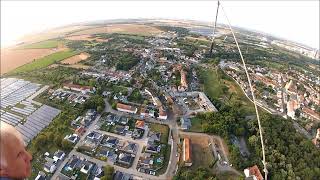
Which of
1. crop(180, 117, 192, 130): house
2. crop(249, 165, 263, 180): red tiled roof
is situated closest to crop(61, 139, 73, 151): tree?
crop(180, 117, 192, 130): house

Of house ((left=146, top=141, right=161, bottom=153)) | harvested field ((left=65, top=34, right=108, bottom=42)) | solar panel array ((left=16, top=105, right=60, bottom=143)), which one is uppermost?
harvested field ((left=65, top=34, right=108, bottom=42))

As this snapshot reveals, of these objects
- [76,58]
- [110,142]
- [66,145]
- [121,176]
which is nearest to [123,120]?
[110,142]

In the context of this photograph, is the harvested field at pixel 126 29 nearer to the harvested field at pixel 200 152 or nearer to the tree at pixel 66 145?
the harvested field at pixel 200 152

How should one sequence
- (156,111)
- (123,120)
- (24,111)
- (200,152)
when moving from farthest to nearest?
(156,111), (24,111), (123,120), (200,152)

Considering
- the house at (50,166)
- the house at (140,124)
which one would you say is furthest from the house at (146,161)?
the house at (50,166)

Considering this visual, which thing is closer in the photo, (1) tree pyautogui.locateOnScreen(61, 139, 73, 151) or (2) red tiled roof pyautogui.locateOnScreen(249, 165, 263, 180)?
(2) red tiled roof pyautogui.locateOnScreen(249, 165, 263, 180)

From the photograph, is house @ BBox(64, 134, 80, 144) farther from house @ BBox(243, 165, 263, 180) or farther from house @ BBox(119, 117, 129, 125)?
house @ BBox(243, 165, 263, 180)

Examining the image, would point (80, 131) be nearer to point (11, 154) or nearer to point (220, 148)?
point (220, 148)
